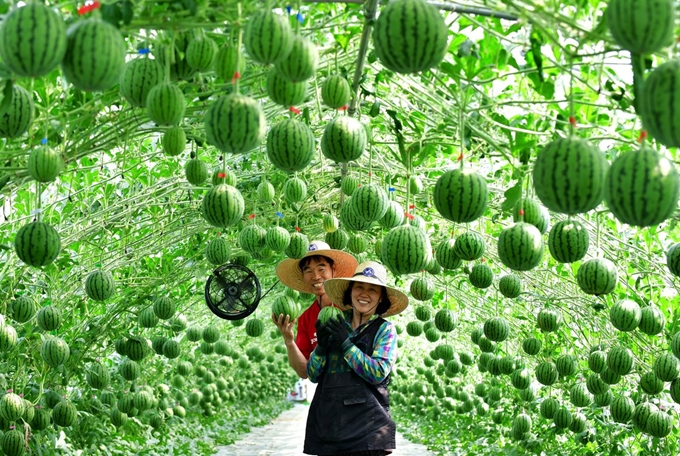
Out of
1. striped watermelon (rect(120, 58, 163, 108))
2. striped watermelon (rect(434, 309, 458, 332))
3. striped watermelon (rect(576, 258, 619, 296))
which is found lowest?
striped watermelon (rect(434, 309, 458, 332))

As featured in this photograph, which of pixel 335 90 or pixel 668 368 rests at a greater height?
pixel 335 90

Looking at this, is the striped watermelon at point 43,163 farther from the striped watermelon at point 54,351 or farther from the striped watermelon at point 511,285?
the striped watermelon at point 54,351

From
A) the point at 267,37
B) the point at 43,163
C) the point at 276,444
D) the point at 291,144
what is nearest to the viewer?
the point at 267,37

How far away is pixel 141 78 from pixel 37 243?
4.30 feet

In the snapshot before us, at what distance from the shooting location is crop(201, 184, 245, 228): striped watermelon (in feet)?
13.8

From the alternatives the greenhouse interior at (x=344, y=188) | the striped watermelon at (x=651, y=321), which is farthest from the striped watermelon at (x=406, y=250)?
the striped watermelon at (x=651, y=321)

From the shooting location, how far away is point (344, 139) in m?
3.67

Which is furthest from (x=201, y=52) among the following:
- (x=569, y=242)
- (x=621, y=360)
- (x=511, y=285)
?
(x=621, y=360)

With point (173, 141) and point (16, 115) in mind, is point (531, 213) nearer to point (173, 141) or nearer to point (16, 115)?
point (173, 141)

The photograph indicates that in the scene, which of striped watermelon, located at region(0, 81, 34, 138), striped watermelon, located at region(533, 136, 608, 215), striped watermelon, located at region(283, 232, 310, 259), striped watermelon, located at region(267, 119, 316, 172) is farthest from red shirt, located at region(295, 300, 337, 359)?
striped watermelon, located at region(533, 136, 608, 215)

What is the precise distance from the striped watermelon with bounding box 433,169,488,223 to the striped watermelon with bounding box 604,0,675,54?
130cm

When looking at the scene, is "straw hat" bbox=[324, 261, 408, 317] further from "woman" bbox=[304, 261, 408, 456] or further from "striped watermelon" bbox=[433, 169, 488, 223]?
"striped watermelon" bbox=[433, 169, 488, 223]

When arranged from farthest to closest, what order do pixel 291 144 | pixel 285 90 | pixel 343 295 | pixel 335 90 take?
1. pixel 343 295
2. pixel 335 90
3. pixel 291 144
4. pixel 285 90

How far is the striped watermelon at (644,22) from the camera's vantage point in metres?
2.21
